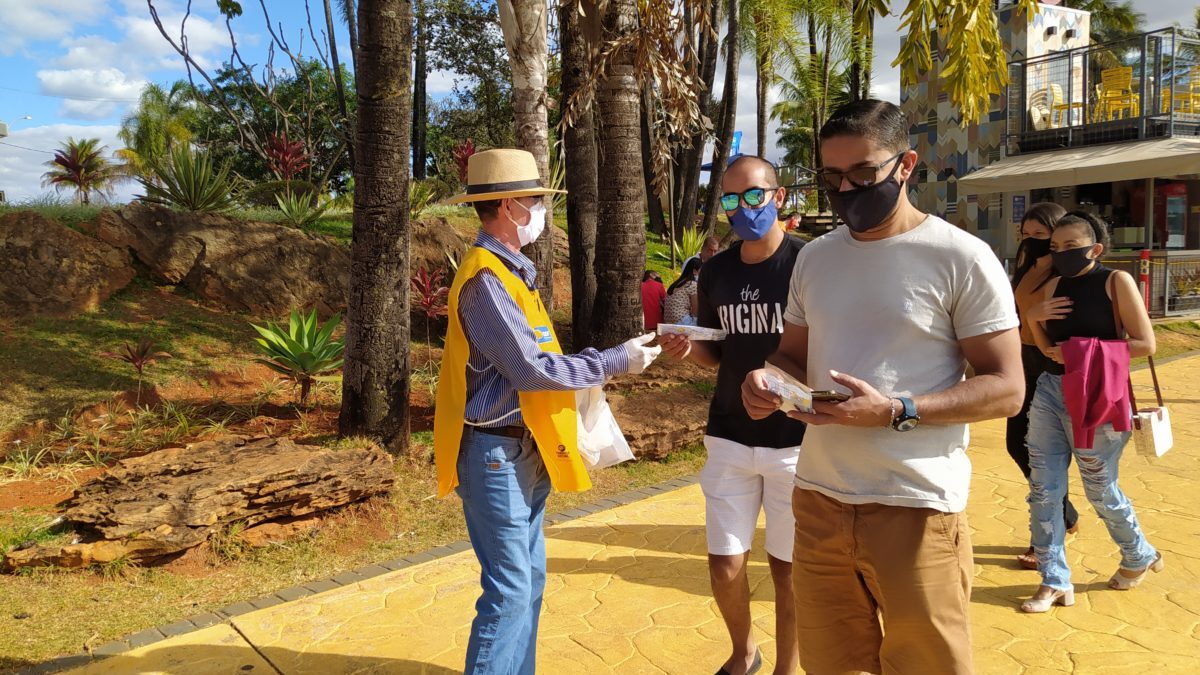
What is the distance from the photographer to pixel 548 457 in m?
3.12

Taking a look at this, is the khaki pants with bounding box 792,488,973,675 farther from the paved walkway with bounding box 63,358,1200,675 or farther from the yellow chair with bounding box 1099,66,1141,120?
the yellow chair with bounding box 1099,66,1141,120

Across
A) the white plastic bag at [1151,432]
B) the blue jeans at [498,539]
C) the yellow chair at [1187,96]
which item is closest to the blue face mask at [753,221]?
the blue jeans at [498,539]

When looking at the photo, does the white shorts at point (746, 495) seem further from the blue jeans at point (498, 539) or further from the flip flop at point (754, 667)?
the blue jeans at point (498, 539)

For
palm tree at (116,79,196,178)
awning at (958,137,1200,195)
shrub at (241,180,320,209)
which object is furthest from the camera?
palm tree at (116,79,196,178)

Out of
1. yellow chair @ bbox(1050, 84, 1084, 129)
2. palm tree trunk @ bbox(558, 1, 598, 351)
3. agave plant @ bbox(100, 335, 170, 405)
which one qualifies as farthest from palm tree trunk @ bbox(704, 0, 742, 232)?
agave plant @ bbox(100, 335, 170, 405)

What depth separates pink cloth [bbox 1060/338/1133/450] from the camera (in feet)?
13.8

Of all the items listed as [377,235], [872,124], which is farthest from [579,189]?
[872,124]

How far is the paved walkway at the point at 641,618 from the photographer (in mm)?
3906

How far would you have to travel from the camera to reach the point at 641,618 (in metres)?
4.42

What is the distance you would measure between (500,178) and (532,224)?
208 mm

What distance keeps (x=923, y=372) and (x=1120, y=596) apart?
2961 millimetres

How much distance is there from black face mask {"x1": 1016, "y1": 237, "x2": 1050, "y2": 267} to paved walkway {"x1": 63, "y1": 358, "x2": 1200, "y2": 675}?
170 centimetres

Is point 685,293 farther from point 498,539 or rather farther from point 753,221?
point 498,539

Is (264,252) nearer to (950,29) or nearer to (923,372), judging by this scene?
(950,29)
